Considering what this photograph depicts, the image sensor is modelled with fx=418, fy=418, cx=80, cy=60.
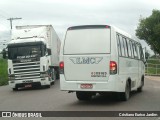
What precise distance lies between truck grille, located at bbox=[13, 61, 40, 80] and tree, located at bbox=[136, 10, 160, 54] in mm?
59185

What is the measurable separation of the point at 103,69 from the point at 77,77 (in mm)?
1011

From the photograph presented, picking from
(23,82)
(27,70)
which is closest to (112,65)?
(27,70)

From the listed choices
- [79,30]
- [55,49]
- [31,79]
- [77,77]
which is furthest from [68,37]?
[55,49]

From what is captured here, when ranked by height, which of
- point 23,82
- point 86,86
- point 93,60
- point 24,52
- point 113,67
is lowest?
point 23,82

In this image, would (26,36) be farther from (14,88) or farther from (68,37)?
(68,37)

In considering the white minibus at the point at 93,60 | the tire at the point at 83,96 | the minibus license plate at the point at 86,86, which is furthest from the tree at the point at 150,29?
the minibus license plate at the point at 86,86

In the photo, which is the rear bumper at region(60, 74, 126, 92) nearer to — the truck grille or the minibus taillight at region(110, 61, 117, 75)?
the minibus taillight at region(110, 61, 117, 75)

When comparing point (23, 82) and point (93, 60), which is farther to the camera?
point (23, 82)

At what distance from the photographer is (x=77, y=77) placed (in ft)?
48.8

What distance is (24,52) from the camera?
939 inches

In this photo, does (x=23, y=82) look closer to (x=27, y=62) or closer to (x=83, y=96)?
(x=27, y=62)

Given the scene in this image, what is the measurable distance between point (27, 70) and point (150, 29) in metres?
62.4

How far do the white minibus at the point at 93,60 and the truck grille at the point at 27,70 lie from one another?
9006mm

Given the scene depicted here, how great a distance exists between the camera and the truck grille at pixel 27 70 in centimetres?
2398
